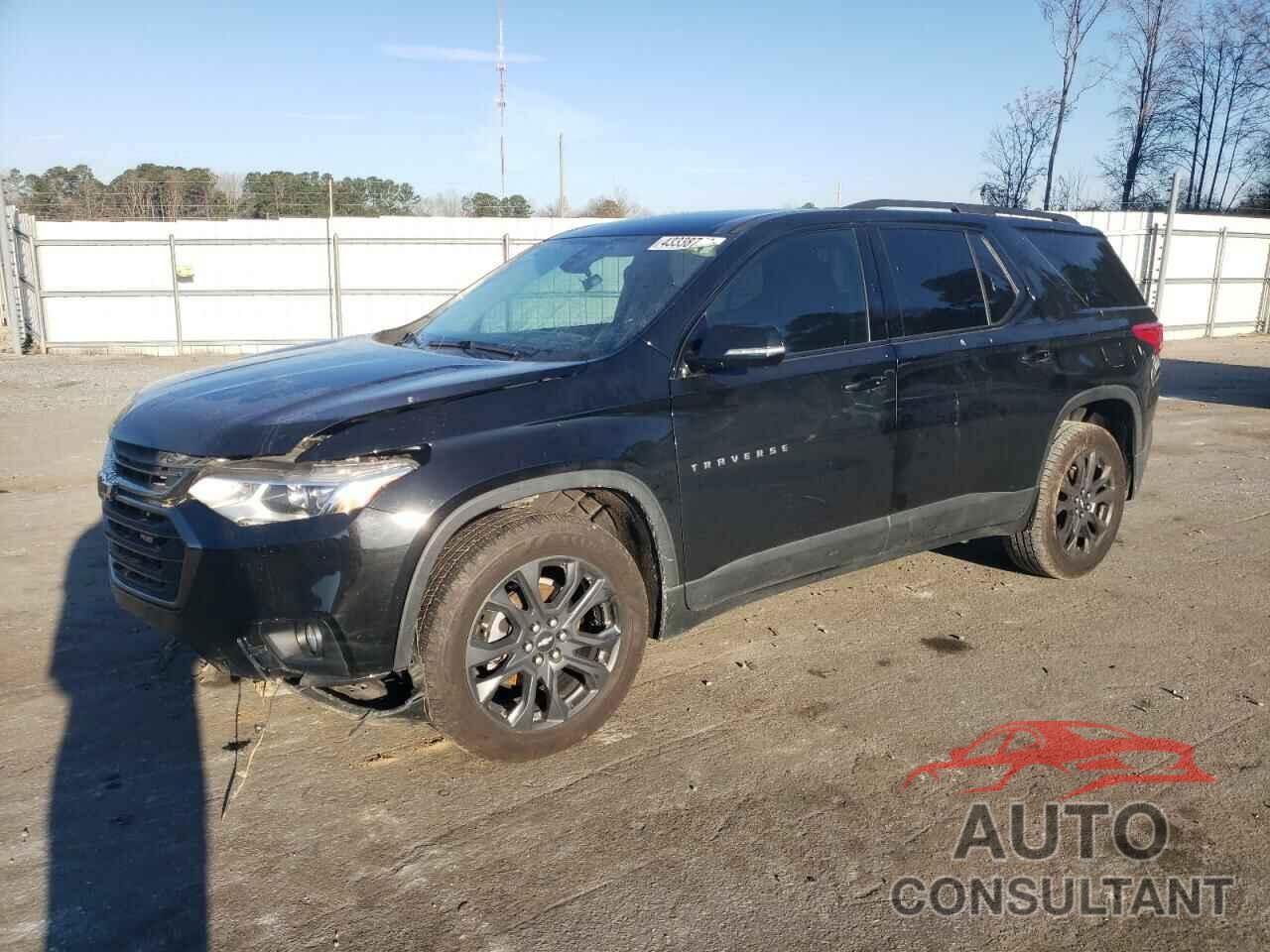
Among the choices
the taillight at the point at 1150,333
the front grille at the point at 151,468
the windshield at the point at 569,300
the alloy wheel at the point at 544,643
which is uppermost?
the windshield at the point at 569,300

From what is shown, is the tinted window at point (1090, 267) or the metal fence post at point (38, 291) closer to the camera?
the tinted window at point (1090, 267)

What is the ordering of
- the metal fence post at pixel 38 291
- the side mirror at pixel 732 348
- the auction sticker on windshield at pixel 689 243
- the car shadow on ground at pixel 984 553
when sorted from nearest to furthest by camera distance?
the side mirror at pixel 732 348 < the auction sticker on windshield at pixel 689 243 < the car shadow on ground at pixel 984 553 < the metal fence post at pixel 38 291

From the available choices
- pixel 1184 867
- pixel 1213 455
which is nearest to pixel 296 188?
pixel 1213 455

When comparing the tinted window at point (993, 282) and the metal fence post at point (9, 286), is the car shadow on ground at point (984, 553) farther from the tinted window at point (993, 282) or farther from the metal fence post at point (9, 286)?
the metal fence post at point (9, 286)

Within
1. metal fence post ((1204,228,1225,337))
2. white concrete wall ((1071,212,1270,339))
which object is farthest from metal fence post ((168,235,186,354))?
metal fence post ((1204,228,1225,337))

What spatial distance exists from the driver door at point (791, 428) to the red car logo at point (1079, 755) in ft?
3.12

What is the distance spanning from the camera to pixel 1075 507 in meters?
5.10

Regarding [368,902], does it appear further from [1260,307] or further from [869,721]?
[1260,307]

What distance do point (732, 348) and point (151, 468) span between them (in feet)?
6.55

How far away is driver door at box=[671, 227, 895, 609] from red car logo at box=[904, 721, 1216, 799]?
0.95 meters

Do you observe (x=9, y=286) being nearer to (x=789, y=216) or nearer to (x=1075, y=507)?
(x=789, y=216)

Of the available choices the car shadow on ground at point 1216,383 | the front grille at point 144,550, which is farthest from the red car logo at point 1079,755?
the car shadow on ground at point 1216,383

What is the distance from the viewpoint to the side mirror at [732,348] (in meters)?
3.47

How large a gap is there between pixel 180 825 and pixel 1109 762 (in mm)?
3044
